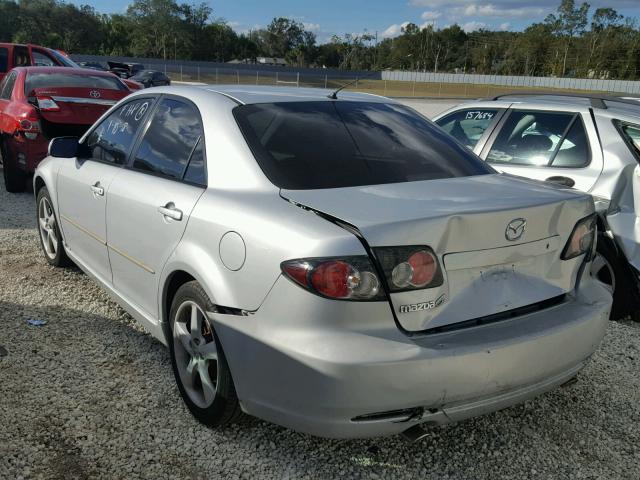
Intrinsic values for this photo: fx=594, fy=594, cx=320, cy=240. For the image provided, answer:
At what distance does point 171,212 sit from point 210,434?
42.6 inches

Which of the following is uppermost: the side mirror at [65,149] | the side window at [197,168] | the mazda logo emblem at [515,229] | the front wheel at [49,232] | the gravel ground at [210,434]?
the side window at [197,168]

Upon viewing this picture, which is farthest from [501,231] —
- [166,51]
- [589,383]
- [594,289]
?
[166,51]

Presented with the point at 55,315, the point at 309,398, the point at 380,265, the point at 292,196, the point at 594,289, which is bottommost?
the point at 55,315

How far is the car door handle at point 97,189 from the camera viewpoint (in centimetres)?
365

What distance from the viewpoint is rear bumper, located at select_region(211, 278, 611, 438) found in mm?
2133

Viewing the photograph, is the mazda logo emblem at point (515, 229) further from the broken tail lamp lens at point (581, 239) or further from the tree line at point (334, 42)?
the tree line at point (334, 42)

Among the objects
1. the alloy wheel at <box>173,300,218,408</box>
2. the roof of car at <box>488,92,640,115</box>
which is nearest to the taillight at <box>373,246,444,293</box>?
the alloy wheel at <box>173,300,218,408</box>

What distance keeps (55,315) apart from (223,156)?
2.12 meters

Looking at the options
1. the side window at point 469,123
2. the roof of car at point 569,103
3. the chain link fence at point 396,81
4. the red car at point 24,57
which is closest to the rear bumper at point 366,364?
the roof of car at point 569,103

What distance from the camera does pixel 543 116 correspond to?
16.1 ft

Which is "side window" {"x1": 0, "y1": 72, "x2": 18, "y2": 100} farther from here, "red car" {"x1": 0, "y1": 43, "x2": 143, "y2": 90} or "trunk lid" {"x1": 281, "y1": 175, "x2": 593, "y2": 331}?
"trunk lid" {"x1": 281, "y1": 175, "x2": 593, "y2": 331}

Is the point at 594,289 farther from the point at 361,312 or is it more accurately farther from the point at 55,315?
the point at 55,315

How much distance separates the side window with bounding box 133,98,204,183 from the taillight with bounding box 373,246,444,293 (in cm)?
113

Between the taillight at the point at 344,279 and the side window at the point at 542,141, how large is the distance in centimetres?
297
